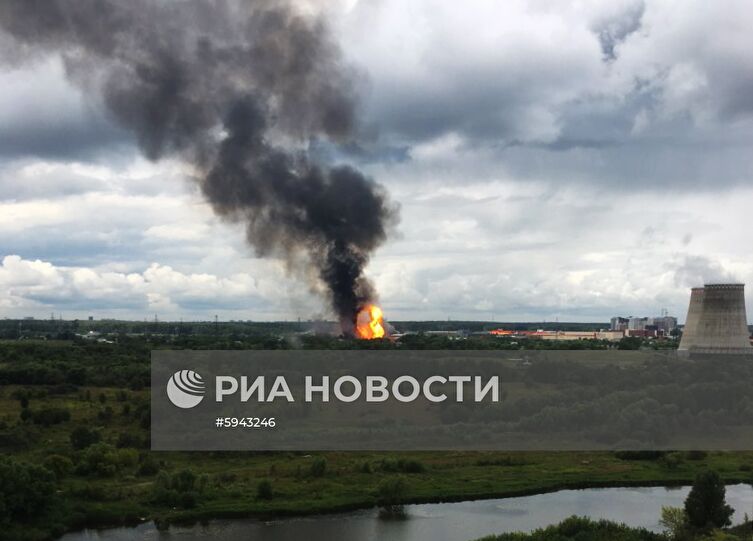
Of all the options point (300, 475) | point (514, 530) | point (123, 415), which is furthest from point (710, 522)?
point (123, 415)

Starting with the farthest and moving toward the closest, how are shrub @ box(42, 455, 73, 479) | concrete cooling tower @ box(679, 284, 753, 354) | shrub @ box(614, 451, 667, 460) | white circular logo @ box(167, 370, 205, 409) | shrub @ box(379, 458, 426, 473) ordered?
concrete cooling tower @ box(679, 284, 753, 354) < white circular logo @ box(167, 370, 205, 409) < shrub @ box(614, 451, 667, 460) < shrub @ box(379, 458, 426, 473) < shrub @ box(42, 455, 73, 479)

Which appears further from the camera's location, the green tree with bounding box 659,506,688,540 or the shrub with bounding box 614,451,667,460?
the shrub with bounding box 614,451,667,460

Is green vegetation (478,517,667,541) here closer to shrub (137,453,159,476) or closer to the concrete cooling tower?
shrub (137,453,159,476)

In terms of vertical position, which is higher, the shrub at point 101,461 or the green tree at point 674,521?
the shrub at point 101,461

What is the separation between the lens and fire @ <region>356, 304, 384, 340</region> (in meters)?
73.4

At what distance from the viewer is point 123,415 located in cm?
4962

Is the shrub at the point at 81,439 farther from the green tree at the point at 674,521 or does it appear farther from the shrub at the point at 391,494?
the green tree at the point at 674,521

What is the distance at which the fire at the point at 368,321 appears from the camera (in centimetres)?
7338

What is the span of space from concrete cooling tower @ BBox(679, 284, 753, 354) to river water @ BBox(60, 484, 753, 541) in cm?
3514

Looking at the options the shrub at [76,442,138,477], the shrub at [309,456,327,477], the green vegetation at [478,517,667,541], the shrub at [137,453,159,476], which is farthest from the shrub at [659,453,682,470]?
the shrub at [76,442,138,477]

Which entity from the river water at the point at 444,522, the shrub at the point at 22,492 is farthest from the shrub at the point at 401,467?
the shrub at the point at 22,492

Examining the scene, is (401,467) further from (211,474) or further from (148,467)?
(148,467)

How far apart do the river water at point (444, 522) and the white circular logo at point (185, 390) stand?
627 inches

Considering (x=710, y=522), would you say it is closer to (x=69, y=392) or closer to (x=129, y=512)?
(x=129, y=512)
